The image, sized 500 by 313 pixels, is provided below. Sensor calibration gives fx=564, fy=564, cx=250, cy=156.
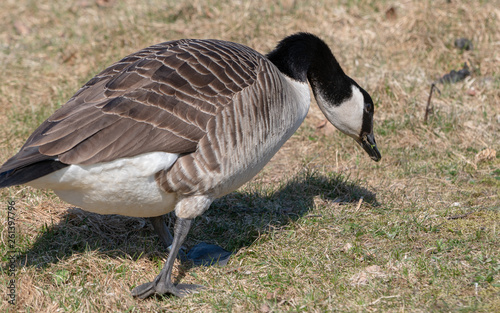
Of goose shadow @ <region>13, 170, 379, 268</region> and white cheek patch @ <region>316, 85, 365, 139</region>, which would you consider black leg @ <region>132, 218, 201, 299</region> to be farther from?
white cheek patch @ <region>316, 85, 365, 139</region>

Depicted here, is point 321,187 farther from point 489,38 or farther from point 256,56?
point 489,38

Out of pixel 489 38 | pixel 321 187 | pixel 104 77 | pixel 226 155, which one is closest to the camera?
pixel 226 155

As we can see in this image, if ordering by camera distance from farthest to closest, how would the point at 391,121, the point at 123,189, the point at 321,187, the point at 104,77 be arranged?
1. the point at 391,121
2. the point at 321,187
3. the point at 104,77
4. the point at 123,189

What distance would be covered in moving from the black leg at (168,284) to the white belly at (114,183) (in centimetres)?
29

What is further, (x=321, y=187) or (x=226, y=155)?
(x=321, y=187)

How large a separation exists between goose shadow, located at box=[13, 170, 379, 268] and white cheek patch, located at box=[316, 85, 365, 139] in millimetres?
564

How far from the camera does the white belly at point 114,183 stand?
3.28 metres

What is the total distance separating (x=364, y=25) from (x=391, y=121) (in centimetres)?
204

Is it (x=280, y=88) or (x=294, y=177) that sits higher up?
(x=280, y=88)

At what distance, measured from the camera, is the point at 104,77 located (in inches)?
→ 153

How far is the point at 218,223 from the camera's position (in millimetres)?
4602

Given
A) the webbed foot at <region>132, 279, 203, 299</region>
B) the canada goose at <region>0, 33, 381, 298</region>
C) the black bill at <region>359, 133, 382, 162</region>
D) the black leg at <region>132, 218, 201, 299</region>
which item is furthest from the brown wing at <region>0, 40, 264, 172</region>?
the black bill at <region>359, 133, 382, 162</region>

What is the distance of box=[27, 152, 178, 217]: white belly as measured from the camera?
3281mm

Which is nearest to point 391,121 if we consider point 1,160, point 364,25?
point 364,25
